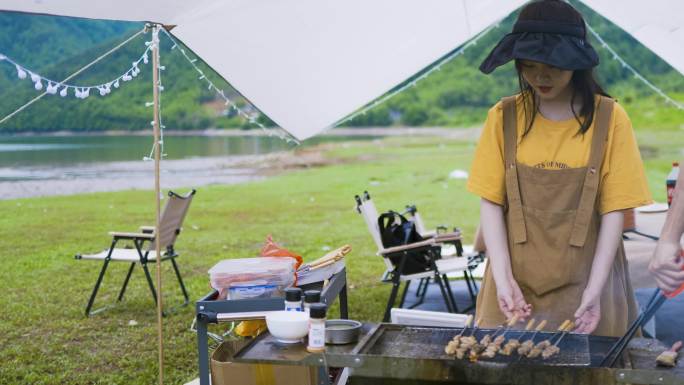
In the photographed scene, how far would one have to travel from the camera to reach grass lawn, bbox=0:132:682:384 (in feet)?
16.8

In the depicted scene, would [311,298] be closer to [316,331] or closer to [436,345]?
[316,331]

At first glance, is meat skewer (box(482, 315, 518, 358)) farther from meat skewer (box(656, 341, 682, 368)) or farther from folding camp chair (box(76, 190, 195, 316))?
folding camp chair (box(76, 190, 195, 316))

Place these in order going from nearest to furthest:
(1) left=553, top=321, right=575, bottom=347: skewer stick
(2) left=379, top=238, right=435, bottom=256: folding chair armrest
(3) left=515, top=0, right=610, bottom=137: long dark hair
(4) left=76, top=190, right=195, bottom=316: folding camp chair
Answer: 1. (1) left=553, top=321, right=575, bottom=347: skewer stick
2. (3) left=515, top=0, right=610, bottom=137: long dark hair
3. (2) left=379, top=238, right=435, bottom=256: folding chair armrest
4. (4) left=76, top=190, right=195, bottom=316: folding camp chair

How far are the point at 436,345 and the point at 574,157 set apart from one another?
0.64 metres

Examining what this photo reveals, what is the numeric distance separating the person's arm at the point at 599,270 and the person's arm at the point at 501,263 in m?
0.15

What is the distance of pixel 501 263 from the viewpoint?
2361mm

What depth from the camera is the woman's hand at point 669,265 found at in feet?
5.59

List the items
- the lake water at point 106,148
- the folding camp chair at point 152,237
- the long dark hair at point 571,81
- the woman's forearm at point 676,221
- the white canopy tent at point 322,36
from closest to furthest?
the woman's forearm at point 676,221 → the long dark hair at point 571,81 → the white canopy tent at point 322,36 → the folding camp chair at point 152,237 → the lake water at point 106,148

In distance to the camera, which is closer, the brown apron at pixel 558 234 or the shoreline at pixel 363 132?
Result: the brown apron at pixel 558 234

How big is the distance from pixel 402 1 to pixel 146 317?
119 inches

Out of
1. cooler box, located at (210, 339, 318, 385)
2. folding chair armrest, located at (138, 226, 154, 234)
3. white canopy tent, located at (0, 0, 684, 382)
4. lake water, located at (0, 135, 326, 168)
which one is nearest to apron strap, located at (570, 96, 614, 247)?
cooler box, located at (210, 339, 318, 385)

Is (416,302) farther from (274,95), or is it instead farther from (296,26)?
(296,26)

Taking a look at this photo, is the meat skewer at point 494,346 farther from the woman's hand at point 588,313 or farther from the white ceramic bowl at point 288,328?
the white ceramic bowl at point 288,328

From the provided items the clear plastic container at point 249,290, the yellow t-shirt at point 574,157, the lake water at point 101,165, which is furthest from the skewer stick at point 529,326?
the lake water at point 101,165
